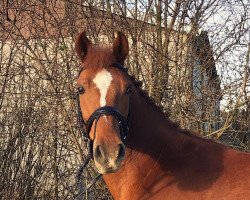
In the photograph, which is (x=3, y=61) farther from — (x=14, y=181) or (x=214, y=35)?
(x=214, y=35)

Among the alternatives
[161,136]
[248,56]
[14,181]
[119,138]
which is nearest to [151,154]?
[161,136]

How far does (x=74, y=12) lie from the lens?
6469 millimetres

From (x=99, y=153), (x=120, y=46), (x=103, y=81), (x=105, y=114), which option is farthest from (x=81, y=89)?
(x=99, y=153)

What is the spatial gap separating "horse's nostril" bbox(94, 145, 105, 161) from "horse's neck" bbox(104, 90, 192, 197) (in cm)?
50

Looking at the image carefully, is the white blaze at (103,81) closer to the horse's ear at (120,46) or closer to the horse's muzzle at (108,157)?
Result: the horse's ear at (120,46)

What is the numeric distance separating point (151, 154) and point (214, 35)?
443 centimetres

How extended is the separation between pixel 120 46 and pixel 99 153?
0.97 metres

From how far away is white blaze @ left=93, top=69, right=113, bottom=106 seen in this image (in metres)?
3.29

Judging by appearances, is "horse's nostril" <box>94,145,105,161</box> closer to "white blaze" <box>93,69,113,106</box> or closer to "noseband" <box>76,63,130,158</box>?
"noseband" <box>76,63,130,158</box>

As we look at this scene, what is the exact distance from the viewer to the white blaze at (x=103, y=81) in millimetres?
3295

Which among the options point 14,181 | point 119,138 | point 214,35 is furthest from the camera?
point 214,35

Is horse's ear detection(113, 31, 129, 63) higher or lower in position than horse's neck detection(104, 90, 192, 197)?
higher

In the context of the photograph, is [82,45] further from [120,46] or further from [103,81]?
[103,81]

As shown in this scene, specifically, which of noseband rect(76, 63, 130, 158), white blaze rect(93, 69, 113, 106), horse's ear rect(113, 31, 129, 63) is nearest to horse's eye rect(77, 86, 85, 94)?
white blaze rect(93, 69, 113, 106)
